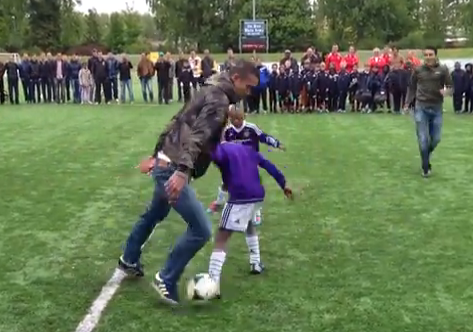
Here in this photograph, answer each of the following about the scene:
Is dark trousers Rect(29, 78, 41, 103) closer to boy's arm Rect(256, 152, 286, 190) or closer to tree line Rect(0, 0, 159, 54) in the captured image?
boy's arm Rect(256, 152, 286, 190)

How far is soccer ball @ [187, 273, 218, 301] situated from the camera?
6.18m

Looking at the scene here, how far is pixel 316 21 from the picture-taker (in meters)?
76.4

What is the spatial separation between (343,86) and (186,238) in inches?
728

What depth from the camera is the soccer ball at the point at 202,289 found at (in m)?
6.18

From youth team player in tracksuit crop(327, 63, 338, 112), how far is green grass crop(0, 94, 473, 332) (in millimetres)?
8360

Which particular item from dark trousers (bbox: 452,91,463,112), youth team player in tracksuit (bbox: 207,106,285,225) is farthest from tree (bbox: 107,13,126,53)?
youth team player in tracksuit (bbox: 207,106,285,225)

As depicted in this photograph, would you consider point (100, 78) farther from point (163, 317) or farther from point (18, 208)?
point (163, 317)

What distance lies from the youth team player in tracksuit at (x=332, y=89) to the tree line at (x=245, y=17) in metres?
46.9

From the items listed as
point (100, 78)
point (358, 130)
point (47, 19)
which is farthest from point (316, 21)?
point (358, 130)

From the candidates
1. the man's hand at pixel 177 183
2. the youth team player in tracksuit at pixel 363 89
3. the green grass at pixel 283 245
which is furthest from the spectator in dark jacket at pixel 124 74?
the man's hand at pixel 177 183

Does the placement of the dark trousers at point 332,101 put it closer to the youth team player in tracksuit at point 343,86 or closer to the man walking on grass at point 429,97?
the youth team player in tracksuit at point 343,86

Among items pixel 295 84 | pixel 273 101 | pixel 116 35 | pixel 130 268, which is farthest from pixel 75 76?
pixel 116 35

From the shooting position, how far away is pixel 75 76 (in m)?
27.6

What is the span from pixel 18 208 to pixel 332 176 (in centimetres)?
473
